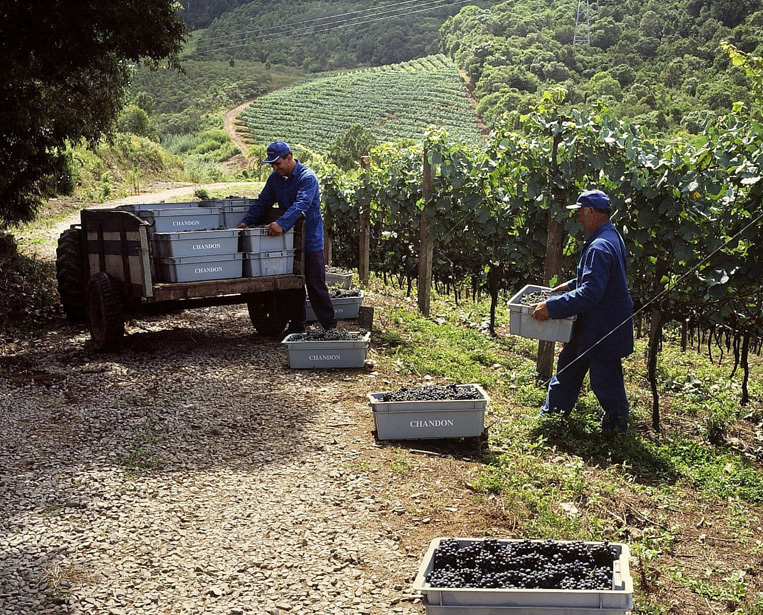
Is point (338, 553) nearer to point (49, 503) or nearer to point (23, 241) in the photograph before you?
point (49, 503)

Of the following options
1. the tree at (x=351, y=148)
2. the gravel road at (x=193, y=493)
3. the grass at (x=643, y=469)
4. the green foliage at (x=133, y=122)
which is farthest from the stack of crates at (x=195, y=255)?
the green foliage at (x=133, y=122)

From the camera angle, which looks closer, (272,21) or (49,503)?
(49,503)

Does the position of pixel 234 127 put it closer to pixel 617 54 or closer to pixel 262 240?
pixel 617 54

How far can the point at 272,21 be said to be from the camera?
12631cm

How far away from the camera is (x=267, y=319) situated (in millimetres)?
8805

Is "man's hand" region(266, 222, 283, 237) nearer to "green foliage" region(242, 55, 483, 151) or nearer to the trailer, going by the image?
the trailer

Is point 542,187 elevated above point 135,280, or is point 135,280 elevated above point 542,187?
point 542,187

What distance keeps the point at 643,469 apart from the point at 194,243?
4421 millimetres

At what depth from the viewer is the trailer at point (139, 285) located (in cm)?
746

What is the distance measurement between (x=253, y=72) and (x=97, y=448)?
4077 inches

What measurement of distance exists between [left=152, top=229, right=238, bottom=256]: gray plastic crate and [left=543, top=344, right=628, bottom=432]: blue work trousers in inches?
134

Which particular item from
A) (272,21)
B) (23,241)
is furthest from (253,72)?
(23,241)

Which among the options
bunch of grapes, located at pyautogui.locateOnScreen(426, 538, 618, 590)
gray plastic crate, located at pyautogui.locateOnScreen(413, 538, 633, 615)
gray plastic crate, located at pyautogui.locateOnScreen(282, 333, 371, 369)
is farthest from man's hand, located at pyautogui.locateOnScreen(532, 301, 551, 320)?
gray plastic crate, located at pyautogui.locateOnScreen(413, 538, 633, 615)

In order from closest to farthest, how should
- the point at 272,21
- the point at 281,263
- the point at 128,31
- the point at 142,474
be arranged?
the point at 142,474
the point at 281,263
the point at 128,31
the point at 272,21
